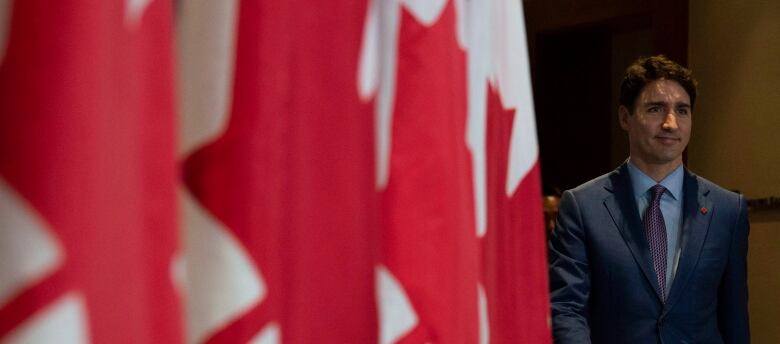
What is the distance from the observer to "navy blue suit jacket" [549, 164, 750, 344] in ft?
6.06

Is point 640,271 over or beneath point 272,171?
beneath

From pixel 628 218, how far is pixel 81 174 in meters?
1.64

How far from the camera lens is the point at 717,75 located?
3.82 m

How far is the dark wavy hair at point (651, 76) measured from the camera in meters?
1.98

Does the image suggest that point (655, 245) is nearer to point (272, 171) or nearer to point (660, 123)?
point (660, 123)

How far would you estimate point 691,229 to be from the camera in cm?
189

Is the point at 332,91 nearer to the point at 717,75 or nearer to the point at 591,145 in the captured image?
the point at 717,75

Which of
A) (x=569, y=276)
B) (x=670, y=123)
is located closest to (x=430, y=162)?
(x=569, y=276)

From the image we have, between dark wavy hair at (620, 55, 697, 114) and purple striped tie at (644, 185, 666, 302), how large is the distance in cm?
22

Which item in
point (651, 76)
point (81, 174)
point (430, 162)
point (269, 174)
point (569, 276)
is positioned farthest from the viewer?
point (651, 76)

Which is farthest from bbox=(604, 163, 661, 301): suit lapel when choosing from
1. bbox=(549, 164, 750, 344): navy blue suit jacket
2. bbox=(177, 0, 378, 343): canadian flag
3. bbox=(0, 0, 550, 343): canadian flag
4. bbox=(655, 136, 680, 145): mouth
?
bbox=(177, 0, 378, 343): canadian flag

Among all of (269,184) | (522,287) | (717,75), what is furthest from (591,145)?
(269,184)

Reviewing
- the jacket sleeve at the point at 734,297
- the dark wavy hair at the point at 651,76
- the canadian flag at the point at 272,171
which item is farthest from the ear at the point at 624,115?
the canadian flag at the point at 272,171

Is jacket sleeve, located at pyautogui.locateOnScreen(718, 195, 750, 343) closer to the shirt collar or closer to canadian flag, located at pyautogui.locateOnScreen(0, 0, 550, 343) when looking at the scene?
the shirt collar
